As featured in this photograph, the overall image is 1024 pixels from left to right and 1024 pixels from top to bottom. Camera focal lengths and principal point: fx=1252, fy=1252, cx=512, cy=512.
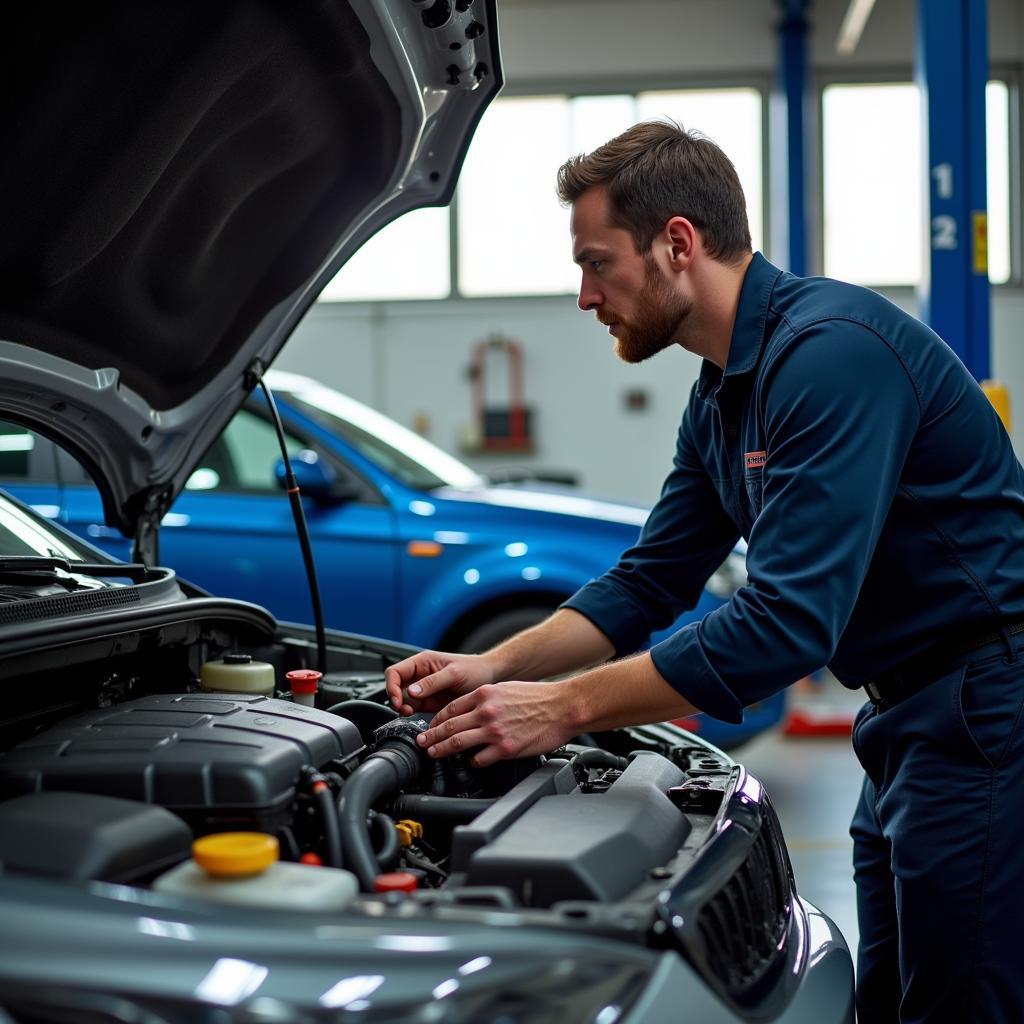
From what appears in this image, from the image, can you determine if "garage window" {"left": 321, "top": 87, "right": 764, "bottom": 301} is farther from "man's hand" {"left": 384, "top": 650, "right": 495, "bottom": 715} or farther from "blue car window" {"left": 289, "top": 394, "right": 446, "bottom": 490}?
"man's hand" {"left": 384, "top": 650, "right": 495, "bottom": 715}

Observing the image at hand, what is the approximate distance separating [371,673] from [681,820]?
3.19 feet

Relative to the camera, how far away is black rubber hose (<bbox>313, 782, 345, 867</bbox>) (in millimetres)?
1491

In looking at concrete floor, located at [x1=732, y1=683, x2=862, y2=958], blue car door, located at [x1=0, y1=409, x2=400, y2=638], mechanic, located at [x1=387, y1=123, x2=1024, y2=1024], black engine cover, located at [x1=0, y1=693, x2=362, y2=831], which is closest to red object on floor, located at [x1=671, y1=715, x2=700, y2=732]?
concrete floor, located at [x1=732, y1=683, x2=862, y2=958]

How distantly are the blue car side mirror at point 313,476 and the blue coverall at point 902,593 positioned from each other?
266 centimetres

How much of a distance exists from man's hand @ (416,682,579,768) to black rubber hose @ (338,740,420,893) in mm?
62

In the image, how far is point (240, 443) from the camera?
16.1ft

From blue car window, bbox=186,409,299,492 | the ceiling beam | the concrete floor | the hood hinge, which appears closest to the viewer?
the hood hinge

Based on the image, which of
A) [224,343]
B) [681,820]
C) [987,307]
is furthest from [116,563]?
[987,307]

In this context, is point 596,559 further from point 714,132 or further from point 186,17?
point 714,132

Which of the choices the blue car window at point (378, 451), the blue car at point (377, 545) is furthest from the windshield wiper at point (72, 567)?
the blue car window at point (378, 451)

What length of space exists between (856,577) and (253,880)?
2.81 ft

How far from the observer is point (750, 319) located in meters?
1.90

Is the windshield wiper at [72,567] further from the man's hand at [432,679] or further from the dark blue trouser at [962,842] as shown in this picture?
the dark blue trouser at [962,842]

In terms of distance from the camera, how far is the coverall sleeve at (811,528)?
164 cm
